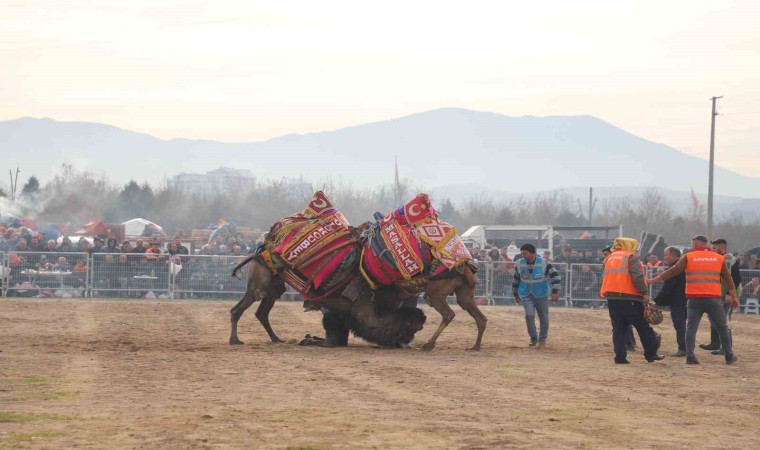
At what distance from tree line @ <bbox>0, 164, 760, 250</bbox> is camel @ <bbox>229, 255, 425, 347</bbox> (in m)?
40.0

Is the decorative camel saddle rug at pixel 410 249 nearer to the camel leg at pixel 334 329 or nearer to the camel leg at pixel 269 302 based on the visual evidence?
the camel leg at pixel 334 329

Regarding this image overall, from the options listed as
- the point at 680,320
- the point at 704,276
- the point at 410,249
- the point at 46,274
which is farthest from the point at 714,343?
the point at 46,274

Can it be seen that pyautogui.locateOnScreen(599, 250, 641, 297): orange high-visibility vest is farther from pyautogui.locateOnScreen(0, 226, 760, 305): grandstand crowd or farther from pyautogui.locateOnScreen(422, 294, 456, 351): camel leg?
pyautogui.locateOnScreen(0, 226, 760, 305): grandstand crowd

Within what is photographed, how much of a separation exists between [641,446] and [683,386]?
447 centimetres

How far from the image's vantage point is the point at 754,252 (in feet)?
113

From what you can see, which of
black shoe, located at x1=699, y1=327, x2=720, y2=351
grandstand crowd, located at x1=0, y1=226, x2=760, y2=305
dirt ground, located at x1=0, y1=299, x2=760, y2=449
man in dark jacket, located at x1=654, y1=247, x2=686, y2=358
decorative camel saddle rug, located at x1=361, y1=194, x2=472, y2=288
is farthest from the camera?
grandstand crowd, located at x1=0, y1=226, x2=760, y2=305

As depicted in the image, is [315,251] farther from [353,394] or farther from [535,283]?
[353,394]

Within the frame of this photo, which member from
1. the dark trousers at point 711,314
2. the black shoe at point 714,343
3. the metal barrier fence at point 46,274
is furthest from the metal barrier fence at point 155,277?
the dark trousers at point 711,314

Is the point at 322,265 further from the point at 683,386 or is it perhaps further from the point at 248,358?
the point at 683,386

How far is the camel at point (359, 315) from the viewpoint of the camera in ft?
55.0

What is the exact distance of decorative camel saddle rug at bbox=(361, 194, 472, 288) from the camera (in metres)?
16.3

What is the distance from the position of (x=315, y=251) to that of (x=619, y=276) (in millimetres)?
4400

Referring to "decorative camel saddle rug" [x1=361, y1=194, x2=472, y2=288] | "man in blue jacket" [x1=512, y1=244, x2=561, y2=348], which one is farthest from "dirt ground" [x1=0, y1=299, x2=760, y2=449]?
"decorative camel saddle rug" [x1=361, y1=194, x2=472, y2=288]

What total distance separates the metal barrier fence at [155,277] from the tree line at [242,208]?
2636cm
